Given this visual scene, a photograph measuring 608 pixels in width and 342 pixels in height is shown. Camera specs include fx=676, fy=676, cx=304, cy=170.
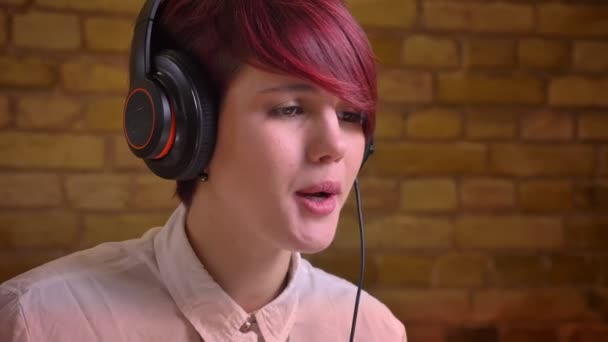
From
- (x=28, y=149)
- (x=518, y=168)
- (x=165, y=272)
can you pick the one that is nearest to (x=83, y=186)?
(x=28, y=149)

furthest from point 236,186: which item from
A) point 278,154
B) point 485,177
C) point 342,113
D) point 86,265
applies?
point 485,177

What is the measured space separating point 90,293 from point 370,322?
0.49 meters

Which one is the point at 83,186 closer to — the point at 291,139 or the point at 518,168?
the point at 291,139

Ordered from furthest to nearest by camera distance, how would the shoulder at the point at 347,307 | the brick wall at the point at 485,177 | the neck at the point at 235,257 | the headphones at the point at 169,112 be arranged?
the brick wall at the point at 485,177, the shoulder at the point at 347,307, the neck at the point at 235,257, the headphones at the point at 169,112

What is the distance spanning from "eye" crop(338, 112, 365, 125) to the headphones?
7.2 inches

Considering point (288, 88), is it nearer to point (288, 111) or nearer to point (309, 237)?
point (288, 111)

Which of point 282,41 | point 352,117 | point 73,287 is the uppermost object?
point 282,41

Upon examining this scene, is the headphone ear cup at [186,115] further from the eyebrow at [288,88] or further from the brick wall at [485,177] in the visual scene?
the brick wall at [485,177]

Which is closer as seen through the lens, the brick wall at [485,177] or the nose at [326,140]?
the nose at [326,140]

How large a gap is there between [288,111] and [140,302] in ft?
1.19

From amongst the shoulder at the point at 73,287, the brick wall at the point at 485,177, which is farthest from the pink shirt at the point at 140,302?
the brick wall at the point at 485,177

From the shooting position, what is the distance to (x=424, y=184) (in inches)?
76.2

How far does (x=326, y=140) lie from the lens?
91 centimetres

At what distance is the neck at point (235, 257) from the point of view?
3.28 feet
